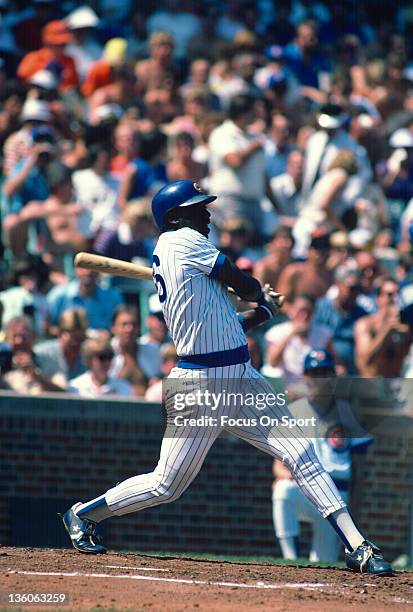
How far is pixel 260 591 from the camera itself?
239 inches

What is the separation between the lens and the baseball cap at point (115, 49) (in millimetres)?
13616

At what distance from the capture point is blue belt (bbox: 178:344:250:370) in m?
6.29

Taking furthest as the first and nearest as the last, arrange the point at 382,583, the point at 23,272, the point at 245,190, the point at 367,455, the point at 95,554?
1. the point at 245,190
2. the point at 23,272
3. the point at 367,455
4. the point at 95,554
5. the point at 382,583

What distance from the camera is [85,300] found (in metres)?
10.7

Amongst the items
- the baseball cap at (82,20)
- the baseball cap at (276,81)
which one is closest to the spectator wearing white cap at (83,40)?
the baseball cap at (82,20)

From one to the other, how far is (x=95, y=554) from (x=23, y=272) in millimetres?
4308

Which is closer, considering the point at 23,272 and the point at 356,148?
the point at 23,272

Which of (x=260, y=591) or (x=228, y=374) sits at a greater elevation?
(x=228, y=374)

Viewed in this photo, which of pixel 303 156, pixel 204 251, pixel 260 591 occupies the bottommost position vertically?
pixel 260 591

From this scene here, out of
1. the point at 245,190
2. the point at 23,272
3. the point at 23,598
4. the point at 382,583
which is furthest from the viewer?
the point at 245,190

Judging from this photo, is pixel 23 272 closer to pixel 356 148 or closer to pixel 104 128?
pixel 104 128

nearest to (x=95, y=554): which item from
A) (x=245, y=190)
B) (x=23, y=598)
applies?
(x=23, y=598)

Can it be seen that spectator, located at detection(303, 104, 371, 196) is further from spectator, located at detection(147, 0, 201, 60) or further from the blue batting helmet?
the blue batting helmet

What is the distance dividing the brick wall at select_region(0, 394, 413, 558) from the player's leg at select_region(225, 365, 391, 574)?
10.1 feet
